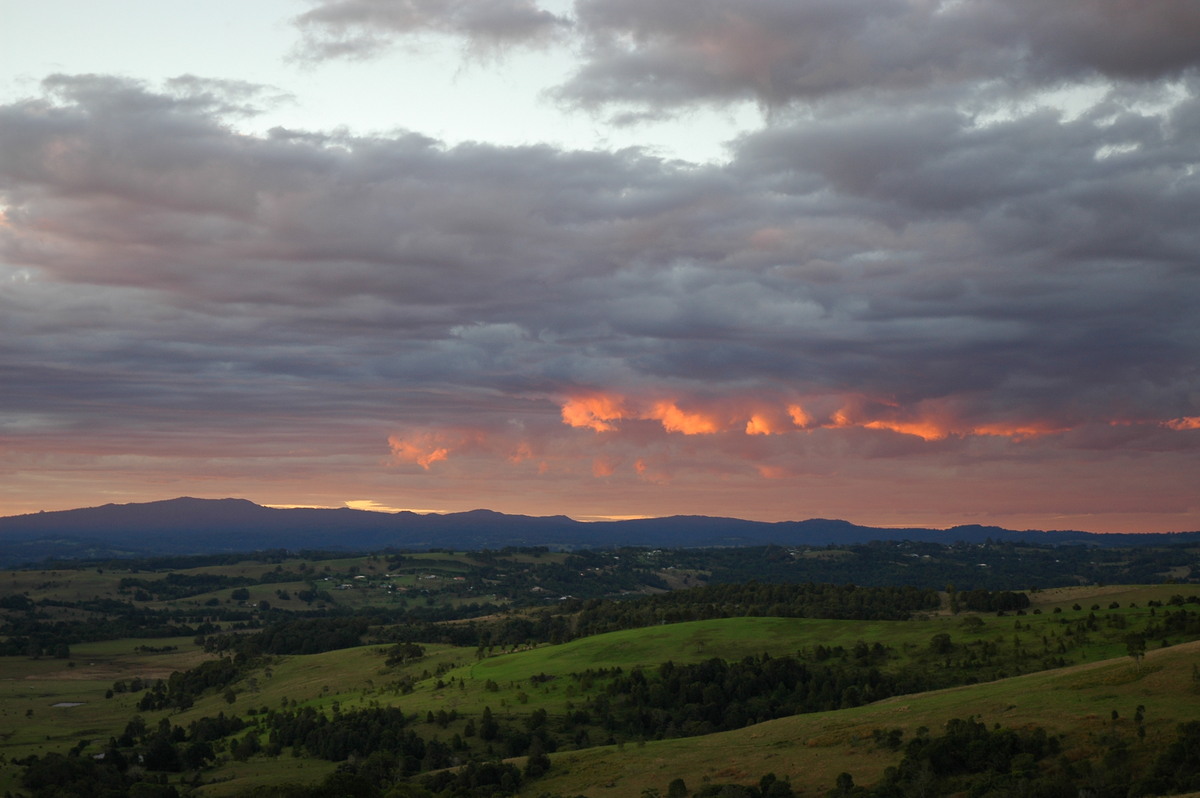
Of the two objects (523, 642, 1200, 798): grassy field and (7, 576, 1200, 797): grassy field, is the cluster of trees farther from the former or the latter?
(7, 576, 1200, 797): grassy field

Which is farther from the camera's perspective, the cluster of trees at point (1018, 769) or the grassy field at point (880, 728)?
the grassy field at point (880, 728)

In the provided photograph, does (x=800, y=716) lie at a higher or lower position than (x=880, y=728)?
lower

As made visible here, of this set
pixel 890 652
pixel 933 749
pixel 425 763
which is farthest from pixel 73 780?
pixel 890 652

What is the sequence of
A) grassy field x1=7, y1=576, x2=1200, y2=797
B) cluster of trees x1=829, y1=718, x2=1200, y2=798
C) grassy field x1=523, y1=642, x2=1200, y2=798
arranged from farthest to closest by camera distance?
grassy field x1=7, y1=576, x2=1200, y2=797
grassy field x1=523, y1=642, x2=1200, y2=798
cluster of trees x1=829, y1=718, x2=1200, y2=798

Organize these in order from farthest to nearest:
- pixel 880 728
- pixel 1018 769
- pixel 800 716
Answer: pixel 800 716
pixel 880 728
pixel 1018 769

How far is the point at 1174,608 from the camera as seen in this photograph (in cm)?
15075

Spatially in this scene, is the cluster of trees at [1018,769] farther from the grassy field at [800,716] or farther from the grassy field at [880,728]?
the grassy field at [800,716]

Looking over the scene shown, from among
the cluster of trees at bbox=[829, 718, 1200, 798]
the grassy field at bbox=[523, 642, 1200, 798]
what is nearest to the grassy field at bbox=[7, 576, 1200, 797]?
the grassy field at bbox=[523, 642, 1200, 798]

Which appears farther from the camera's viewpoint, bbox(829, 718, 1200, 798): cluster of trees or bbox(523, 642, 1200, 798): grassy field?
bbox(523, 642, 1200, 798): grassy field

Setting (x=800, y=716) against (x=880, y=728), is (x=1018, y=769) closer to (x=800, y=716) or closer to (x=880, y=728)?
(x=880, y=728)

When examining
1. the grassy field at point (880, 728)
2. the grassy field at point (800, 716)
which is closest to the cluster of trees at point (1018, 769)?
the grassy field at point (880, 728)

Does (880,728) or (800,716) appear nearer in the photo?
(880,728)

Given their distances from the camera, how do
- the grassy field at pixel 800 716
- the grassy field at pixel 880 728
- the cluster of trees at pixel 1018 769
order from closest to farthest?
the cluster of trees at pixel 1018 769
the grassy field at pixel 880 728
the grassy field at pixel 800 716

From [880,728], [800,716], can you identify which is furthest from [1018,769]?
[800,716]
